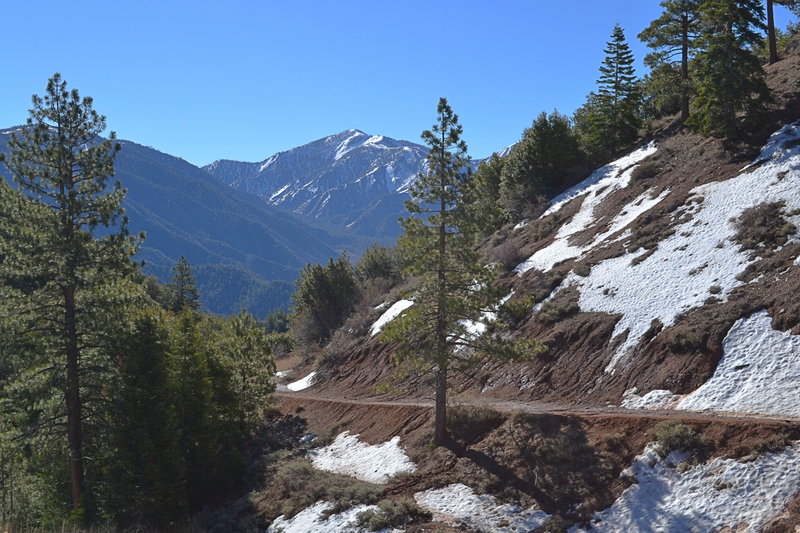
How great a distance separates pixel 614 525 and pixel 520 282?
20631mm

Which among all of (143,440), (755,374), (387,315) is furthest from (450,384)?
(387,315)

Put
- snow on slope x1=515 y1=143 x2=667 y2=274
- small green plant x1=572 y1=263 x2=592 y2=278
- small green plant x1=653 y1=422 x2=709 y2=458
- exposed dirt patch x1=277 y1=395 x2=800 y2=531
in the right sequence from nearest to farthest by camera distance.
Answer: exposed dirt patch x1=277 y1=395 x2=800 y2=531
small green plant x1=653 y1=422 x2=709 y2=458
small green plant x1=572 y1=263 x2=592 y2=278
snow on slope x1=515 y1=143 x2=667 y2=274

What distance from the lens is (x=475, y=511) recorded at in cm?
1725

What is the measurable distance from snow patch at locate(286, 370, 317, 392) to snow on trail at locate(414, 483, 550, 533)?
26160 millimetres

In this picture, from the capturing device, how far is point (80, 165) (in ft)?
66.6

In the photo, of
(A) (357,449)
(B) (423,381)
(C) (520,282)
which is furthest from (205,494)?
(C) (520,282)

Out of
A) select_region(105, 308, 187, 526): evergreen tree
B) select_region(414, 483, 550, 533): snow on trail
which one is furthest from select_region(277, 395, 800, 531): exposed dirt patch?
select_region(105, 308, 187, 526): evergreen tree

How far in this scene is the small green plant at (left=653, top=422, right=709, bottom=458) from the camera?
50.0 ft

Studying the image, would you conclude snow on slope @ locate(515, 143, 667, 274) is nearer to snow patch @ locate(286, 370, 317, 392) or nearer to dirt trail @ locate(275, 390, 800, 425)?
dirt trail @ locate(275, 390, 800, 425)

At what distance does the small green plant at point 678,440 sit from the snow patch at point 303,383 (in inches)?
1233

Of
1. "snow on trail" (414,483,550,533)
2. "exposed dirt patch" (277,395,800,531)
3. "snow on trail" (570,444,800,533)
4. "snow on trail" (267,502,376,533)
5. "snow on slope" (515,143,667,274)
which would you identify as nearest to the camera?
"snow on trail" (570,444,800,533)

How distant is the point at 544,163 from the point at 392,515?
38.9m

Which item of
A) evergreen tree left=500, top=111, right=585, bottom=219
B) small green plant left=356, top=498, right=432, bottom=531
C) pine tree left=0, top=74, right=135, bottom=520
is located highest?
evergreen tree left=500, top=111, right=585, bottom=219

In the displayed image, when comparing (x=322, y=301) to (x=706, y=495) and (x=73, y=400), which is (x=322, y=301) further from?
(x=706, y=495)
